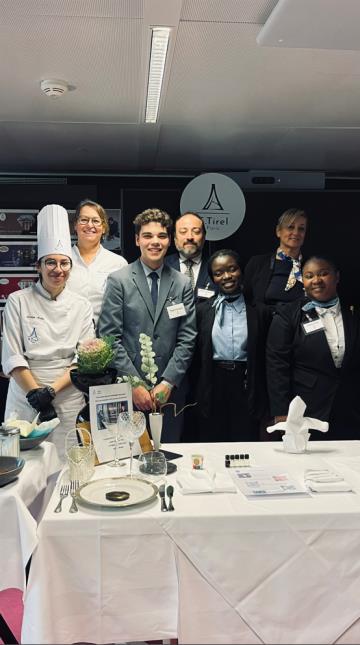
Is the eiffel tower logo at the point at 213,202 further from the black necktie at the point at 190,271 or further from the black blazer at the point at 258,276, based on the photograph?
the black necktie at the point at 190,271

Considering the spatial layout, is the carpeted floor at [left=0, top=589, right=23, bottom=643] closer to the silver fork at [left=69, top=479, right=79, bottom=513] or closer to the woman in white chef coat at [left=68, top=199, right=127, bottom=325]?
the silver fork at [left=69, top=479, right=79, bottom=513]

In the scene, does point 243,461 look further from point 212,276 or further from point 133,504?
point 212,276

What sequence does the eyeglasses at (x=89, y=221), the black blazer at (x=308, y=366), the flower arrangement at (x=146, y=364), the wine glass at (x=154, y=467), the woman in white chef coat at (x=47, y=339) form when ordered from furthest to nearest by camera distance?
the eyeglasses at (x=89, y=221) < the black blazer at (x=308, y=366) < the woman in white chef coat at (x=47, y=339) < the flower arrangement at (x=146, y=364) < the wine glass at (x=154, y=467)

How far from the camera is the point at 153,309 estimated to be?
308 centimetres

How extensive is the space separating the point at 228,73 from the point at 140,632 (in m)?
2.39

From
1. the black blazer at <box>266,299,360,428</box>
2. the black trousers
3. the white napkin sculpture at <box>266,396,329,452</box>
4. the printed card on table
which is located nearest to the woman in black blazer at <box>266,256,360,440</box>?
the black blazer at <box>266,299,360,428</box>

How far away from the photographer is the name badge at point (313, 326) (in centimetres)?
299

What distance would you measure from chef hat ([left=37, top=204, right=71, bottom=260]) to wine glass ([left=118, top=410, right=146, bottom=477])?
1.26 m

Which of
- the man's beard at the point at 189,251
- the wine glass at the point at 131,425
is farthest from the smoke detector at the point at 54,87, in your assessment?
the wine glass at the point at 131,425

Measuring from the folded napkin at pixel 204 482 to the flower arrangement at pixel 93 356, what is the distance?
0.47m

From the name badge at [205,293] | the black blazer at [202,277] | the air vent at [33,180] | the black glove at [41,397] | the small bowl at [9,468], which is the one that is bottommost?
the small bowl at [9,468]

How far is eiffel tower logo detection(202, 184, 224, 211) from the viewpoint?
14.2ft

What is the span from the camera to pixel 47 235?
9.51 feet

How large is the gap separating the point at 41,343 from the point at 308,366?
4.55 ft
